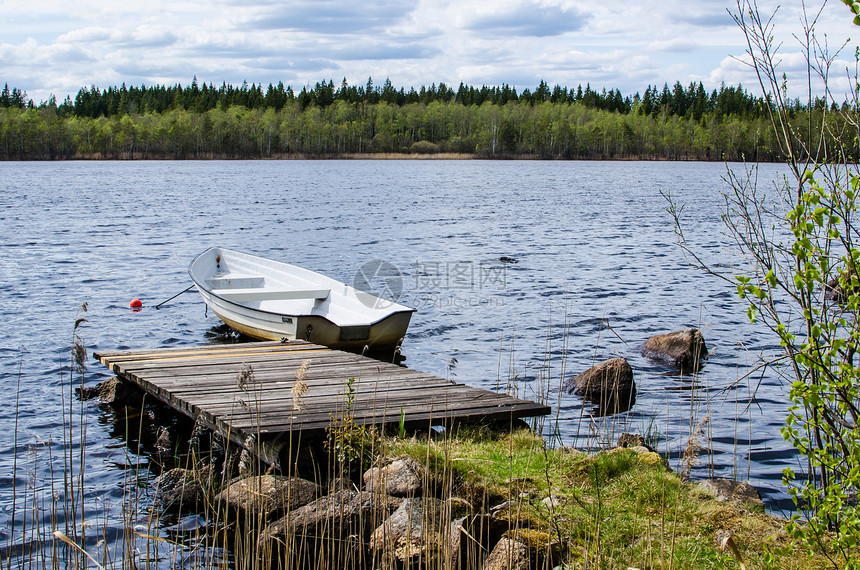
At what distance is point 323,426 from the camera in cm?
641

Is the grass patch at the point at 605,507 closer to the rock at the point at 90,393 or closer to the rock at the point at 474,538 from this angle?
the rock at the point at 474,538

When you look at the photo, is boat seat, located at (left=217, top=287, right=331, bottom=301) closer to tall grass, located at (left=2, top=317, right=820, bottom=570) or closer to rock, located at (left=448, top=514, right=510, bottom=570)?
tall grass, located at (left=2, top=317, right=820, bottom=570)

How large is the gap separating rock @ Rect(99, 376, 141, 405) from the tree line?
10012 cm

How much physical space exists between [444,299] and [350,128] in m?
105

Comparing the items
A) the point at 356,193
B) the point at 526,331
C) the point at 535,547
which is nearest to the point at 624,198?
the point at 356,193

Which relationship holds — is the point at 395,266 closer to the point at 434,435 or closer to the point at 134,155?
the point at 434,435

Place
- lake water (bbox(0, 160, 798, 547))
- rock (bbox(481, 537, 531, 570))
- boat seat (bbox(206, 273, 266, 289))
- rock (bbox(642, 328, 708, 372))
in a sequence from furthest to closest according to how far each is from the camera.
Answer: boat seat (bbox(206, 273, 266, 289))
rock (bbox(642, 328, 708, 372))
lake water (bbox(0, 160, 798, 547))
rock (bbox(481, 537, 531, 570))

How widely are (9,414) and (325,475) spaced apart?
5320 millimetres

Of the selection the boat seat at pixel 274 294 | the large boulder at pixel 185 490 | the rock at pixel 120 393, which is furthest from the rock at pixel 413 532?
the boat seat at pixel 274 294

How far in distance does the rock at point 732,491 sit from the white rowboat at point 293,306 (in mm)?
5845

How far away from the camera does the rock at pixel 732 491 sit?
5.68 metres

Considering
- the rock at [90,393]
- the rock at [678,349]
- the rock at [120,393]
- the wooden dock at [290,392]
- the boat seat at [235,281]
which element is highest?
the boat seat at [235,281]

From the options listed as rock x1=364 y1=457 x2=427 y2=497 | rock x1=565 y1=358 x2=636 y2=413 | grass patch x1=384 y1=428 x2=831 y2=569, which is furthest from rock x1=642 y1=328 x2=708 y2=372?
rock x1=364 y1=457 x2=427 y2=497

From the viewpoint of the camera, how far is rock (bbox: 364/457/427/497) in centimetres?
549
